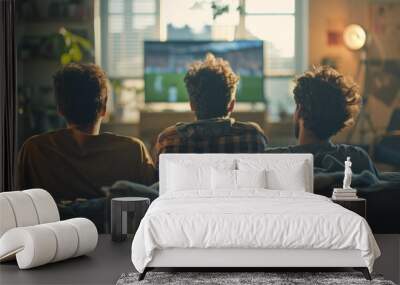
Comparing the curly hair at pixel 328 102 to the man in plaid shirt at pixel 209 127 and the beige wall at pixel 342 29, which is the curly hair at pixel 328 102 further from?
the man in plaid shirt at pixel 209 127

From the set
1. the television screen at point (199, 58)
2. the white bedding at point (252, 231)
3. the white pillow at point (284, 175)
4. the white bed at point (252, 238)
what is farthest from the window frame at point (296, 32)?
the white bedding at point (252, 231)

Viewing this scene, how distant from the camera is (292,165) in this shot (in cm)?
823

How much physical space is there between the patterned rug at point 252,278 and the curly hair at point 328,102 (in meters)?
2.71

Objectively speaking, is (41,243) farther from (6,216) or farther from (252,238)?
(252,238)

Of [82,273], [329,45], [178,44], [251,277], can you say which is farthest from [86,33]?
[251,277]

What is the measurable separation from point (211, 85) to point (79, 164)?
171 centimetres

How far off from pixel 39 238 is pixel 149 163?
2.56m

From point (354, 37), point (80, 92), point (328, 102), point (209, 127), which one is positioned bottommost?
point (209, 127)

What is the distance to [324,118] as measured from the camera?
8.74 metres

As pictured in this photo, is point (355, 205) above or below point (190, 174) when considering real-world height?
below

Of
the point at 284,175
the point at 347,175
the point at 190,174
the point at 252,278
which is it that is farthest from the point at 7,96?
the point at 252,278

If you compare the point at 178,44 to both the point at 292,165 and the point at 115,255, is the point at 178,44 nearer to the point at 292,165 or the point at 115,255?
the point at 292,165

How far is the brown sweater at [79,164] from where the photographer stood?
877cm

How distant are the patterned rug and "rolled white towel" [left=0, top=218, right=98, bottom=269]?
69 cm
